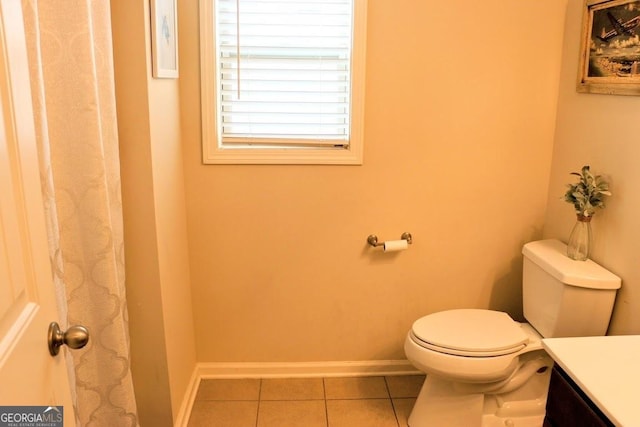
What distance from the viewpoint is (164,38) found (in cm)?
205

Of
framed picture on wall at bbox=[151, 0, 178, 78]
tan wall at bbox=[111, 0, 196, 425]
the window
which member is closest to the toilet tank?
the window

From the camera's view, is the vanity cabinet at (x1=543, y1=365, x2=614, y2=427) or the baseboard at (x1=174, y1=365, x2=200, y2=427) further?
the baseboard at (x1=174, y1=365, x2=200, y2=427)

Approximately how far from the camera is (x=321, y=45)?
8.15 ft

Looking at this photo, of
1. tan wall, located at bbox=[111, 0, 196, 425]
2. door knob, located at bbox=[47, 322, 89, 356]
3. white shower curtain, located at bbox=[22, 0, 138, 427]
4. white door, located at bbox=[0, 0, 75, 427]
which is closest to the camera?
white door, located at bbox=[0, 0, 75, 427]

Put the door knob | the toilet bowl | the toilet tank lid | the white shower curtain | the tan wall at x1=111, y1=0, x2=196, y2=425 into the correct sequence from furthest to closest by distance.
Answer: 1. the toilet bowl
2. the toilet tank lid
3. the tan wall at x1=111, y1=0, x2=196, y2=425
4. the white shower curtain
5. the door knob

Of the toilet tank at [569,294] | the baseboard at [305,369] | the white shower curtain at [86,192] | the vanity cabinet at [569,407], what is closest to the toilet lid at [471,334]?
the toilet tank at [569,294]

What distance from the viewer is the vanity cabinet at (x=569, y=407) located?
51.7 inches

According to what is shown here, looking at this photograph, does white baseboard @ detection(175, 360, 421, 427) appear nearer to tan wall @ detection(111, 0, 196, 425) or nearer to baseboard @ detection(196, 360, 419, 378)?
baseboard @ detection(196, 360, 419, 378)

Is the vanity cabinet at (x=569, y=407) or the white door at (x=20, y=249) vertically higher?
the white door at (x=20, y=249)

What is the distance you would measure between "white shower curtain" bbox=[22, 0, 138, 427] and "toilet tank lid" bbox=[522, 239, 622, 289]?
5.14 feet

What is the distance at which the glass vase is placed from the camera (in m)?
2.21

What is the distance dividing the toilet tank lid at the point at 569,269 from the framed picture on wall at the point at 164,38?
161 cm

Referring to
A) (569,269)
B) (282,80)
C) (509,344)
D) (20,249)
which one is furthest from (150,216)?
(569,269)

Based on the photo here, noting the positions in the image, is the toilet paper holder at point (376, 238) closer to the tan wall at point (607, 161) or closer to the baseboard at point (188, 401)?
the tan wall at point (607, 161)
